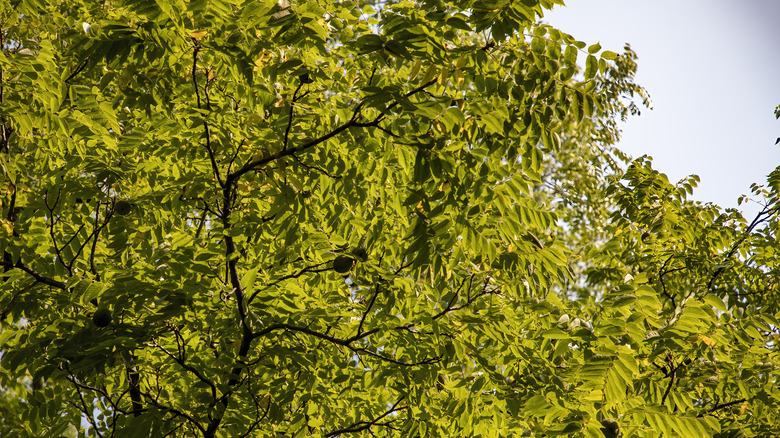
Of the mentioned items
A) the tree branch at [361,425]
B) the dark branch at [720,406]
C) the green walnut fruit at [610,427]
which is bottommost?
the green walnut fruit at [610,427]

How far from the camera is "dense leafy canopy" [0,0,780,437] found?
3178 mm

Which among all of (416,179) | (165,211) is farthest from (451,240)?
(165,211)

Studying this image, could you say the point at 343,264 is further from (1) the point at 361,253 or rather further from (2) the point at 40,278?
(2) the point at 40,278

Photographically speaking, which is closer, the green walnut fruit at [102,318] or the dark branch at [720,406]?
the green walnut fruit at [102,318]

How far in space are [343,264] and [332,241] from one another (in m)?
0.31

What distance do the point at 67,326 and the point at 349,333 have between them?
211 cm

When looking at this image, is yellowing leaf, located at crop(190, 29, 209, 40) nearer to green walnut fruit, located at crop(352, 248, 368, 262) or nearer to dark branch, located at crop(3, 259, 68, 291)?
green walnut fruit, located at crop(352, 248, 368, 262)

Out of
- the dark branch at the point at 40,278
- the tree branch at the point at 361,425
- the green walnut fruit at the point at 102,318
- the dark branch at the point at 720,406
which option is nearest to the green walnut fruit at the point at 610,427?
the tree branch at the point at 361,425

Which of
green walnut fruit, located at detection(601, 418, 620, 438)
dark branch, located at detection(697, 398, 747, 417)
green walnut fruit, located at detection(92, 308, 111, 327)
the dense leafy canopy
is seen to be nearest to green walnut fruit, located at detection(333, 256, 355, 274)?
the dense leafy canopy

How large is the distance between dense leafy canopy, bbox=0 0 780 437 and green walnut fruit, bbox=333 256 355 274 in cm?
1

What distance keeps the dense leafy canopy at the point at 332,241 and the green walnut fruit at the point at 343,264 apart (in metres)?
0.01

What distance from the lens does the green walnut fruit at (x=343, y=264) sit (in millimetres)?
3807

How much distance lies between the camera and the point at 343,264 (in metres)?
3.81

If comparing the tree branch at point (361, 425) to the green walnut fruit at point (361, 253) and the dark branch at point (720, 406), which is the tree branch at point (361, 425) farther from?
the dark branch at point (720, 406)
